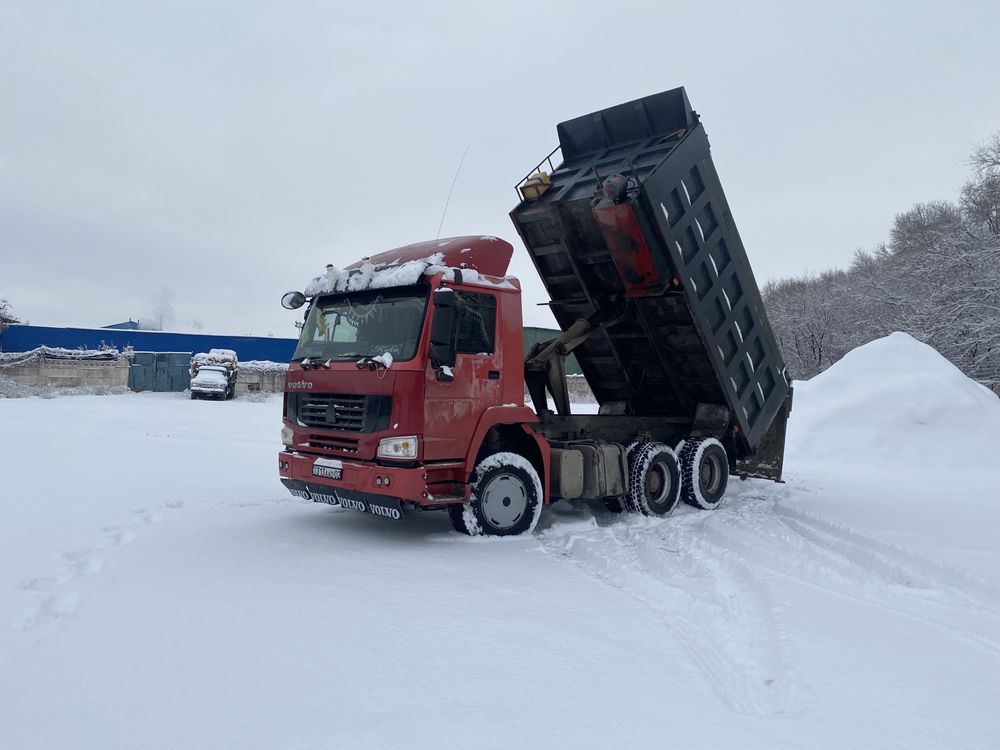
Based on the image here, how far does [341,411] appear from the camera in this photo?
22.2ft

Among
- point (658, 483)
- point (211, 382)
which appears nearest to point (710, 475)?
point (658, 483)

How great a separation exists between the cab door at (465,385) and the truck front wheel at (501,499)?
0.36 meters

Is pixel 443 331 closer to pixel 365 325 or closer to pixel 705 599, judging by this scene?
pixel 365 325

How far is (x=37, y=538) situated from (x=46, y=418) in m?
14.2

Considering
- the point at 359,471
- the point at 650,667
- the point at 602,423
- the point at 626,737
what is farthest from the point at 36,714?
the point at 602,423

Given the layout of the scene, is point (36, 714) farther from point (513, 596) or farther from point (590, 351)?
point (590, 351)

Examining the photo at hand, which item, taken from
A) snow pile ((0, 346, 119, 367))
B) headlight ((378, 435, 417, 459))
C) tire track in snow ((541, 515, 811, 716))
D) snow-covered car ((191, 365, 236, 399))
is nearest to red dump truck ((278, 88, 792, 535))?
headlight ((378, 435, 417, 459))

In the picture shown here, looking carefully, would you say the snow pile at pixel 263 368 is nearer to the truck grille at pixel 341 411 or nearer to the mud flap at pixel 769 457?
the mud flap at pixel 769 457

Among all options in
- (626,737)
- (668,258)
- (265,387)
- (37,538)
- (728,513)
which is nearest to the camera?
(626,737)

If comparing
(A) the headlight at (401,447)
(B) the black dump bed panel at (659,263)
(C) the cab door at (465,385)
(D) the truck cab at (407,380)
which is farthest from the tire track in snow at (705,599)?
(B) the black dump bed panel at (659,263)

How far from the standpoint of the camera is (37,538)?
614cm

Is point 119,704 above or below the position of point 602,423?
below

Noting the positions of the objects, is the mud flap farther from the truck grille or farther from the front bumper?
the truck grille

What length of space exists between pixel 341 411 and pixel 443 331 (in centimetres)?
125
